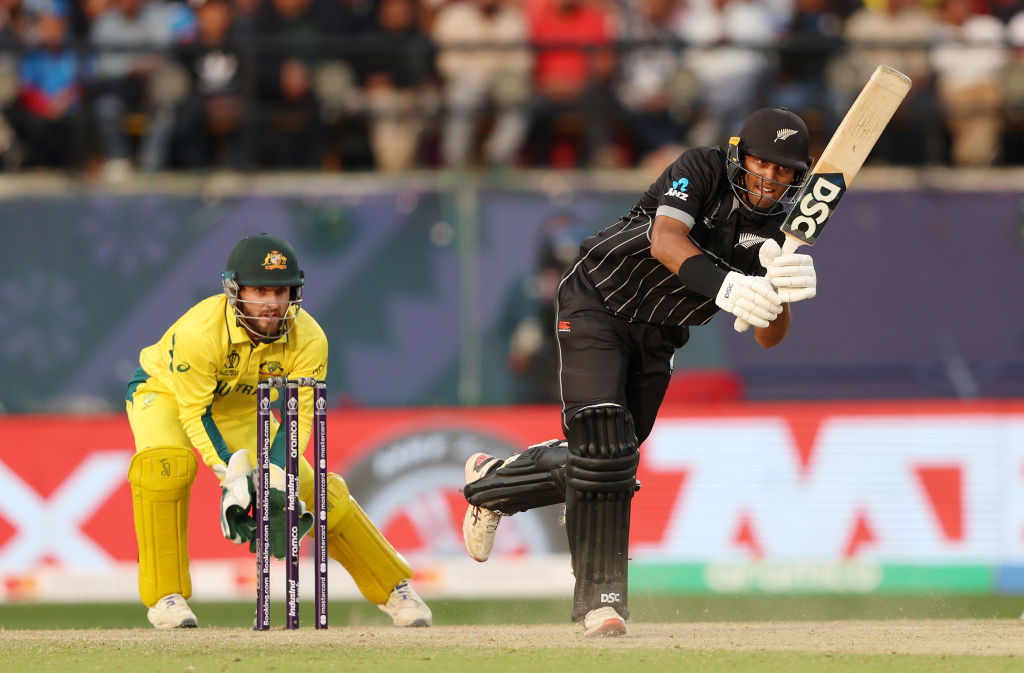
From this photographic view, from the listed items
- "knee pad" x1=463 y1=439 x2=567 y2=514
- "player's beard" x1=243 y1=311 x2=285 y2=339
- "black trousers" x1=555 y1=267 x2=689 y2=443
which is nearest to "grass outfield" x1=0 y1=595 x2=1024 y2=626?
"knee pad" x1=463 y1=439 x2=567 y2=514

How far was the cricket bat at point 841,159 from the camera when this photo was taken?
6.09m

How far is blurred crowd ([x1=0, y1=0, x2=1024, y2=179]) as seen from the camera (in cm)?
1163

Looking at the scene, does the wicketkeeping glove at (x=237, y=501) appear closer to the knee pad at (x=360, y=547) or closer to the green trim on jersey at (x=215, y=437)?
the green trim on jersey at (x=215, y=437)

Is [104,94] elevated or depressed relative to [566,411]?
elevated

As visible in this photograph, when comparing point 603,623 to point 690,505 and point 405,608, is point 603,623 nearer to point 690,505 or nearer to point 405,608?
point 405,608

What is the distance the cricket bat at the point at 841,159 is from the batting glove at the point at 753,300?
321 mm

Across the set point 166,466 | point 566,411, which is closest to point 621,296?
point 566,411

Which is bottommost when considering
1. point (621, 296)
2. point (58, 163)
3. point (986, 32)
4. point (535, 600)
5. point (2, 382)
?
point (535, 600)

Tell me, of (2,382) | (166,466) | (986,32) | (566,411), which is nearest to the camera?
(566,411)

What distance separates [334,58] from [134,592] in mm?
4365

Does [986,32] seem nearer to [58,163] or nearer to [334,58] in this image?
[334,58]

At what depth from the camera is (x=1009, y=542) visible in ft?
32.2

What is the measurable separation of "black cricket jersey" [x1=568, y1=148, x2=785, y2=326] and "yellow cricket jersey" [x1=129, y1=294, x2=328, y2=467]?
1349mm

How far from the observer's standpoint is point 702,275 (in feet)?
19.6
